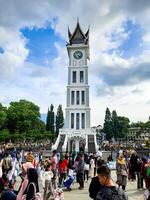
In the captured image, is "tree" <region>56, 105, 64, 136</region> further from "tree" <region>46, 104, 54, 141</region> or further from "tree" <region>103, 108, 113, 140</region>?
"tree" <region>103, 108, 113, 140</region>

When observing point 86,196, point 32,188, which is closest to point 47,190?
point 86,196

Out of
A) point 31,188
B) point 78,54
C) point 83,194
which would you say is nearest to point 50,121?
point 78,54

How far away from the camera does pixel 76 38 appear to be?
7531 cm

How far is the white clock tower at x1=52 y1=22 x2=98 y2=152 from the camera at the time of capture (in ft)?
214

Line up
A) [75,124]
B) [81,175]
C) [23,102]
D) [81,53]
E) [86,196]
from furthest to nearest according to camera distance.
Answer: [23,102]
[81,53]
[75,124]
[81,175]
[86,196]

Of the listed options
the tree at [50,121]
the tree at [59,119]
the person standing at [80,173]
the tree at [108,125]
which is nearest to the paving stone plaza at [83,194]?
the person standing at [80,173]

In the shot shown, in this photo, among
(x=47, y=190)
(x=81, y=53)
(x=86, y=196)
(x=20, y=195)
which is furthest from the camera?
(x=81, y=53)

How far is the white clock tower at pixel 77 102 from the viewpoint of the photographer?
65125 mm

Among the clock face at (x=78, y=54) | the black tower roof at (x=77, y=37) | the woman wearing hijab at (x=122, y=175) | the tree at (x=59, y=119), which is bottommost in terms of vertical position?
the woman wearing hijab at (x=122, y=175)

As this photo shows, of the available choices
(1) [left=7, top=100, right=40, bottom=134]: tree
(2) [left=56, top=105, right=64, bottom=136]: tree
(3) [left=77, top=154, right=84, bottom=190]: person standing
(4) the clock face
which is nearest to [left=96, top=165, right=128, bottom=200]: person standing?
(3) [left=77, top=154, right=84, bottom=190]: person standing

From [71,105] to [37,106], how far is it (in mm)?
19710

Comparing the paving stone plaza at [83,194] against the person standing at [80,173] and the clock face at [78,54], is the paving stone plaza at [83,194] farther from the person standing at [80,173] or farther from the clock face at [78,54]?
the clock face at [78,54]

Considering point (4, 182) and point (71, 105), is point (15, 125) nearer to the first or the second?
point (71, 105)

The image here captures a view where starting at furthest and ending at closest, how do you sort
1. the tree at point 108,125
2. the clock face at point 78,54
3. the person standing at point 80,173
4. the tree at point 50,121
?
the tree at point 108,125 → the tree at point 50,121 → the clock face at point 78,54 → the person standing at point 80,173
